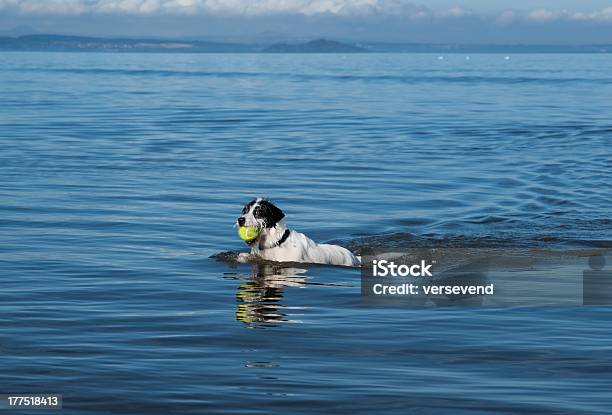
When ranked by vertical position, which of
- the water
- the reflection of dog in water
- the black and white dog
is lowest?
the reflection of dog in water

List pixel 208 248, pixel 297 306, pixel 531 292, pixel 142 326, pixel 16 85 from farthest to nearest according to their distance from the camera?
1. pixel 16 85
2. pixel 208 248
3. pixel 531 292
4. pixel 297 306
5. pixel 142 326

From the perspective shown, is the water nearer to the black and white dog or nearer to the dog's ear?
the black and white dog

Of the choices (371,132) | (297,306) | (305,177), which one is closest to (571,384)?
(297,306)

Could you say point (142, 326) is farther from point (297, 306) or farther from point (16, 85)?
point (16, 85)

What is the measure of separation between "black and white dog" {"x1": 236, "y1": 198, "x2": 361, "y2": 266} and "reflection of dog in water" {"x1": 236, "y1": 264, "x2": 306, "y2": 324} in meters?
0.17

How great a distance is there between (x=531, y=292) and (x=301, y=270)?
106 inches

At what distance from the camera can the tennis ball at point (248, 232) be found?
38.5 ft

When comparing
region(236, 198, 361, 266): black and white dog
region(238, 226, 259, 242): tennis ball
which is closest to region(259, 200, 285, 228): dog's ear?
region(236, 198, 361, 266): black and white dog

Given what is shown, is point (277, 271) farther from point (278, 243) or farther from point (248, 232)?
point (248, 232)

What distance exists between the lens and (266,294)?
11.1 m

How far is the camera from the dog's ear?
38.1ft

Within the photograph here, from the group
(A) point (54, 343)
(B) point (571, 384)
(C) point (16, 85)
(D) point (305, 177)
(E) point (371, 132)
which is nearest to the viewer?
(B) point (571, 384)

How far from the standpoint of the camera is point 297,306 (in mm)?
10461

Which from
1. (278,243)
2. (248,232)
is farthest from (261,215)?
(278,243)
